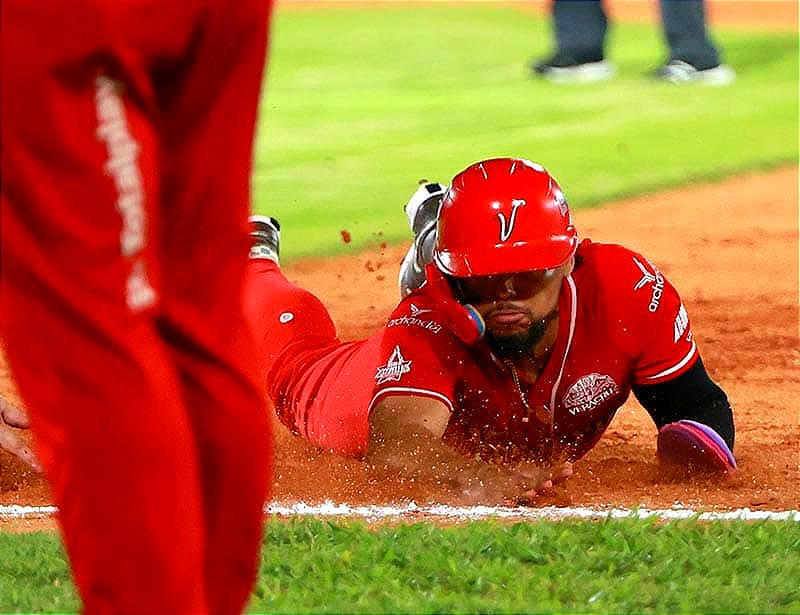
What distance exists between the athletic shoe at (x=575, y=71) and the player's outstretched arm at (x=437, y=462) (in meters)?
8.37

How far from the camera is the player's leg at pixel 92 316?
166cm

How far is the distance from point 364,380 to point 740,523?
46.4 inches

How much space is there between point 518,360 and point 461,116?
6.89 meters

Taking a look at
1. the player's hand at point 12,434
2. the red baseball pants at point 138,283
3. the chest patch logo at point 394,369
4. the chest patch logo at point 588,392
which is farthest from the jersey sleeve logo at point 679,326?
the red baseball pants at point 138,283

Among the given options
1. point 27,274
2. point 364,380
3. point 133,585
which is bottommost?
point 364,380

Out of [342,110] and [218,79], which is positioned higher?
[218,79]

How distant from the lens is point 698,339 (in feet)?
18.5

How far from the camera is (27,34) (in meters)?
1.65

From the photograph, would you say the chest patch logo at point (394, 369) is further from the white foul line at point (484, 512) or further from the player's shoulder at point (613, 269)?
the player's shoulder at point (613, 269)

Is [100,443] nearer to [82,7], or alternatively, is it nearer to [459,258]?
[82,7]

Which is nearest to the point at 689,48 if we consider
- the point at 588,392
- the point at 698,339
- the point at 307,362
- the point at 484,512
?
the point at 698,339

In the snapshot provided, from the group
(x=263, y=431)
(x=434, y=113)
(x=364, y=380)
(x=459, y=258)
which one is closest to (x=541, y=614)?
(x=263, y=431)

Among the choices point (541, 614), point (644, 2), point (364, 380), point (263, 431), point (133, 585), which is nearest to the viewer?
point (133, 585)

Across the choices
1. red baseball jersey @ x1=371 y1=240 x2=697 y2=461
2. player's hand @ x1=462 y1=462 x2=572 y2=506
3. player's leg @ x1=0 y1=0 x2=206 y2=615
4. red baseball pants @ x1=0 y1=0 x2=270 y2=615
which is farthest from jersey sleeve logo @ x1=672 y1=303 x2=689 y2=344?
player's leg @ x1=0 y1=0 x2=206 y2=615
